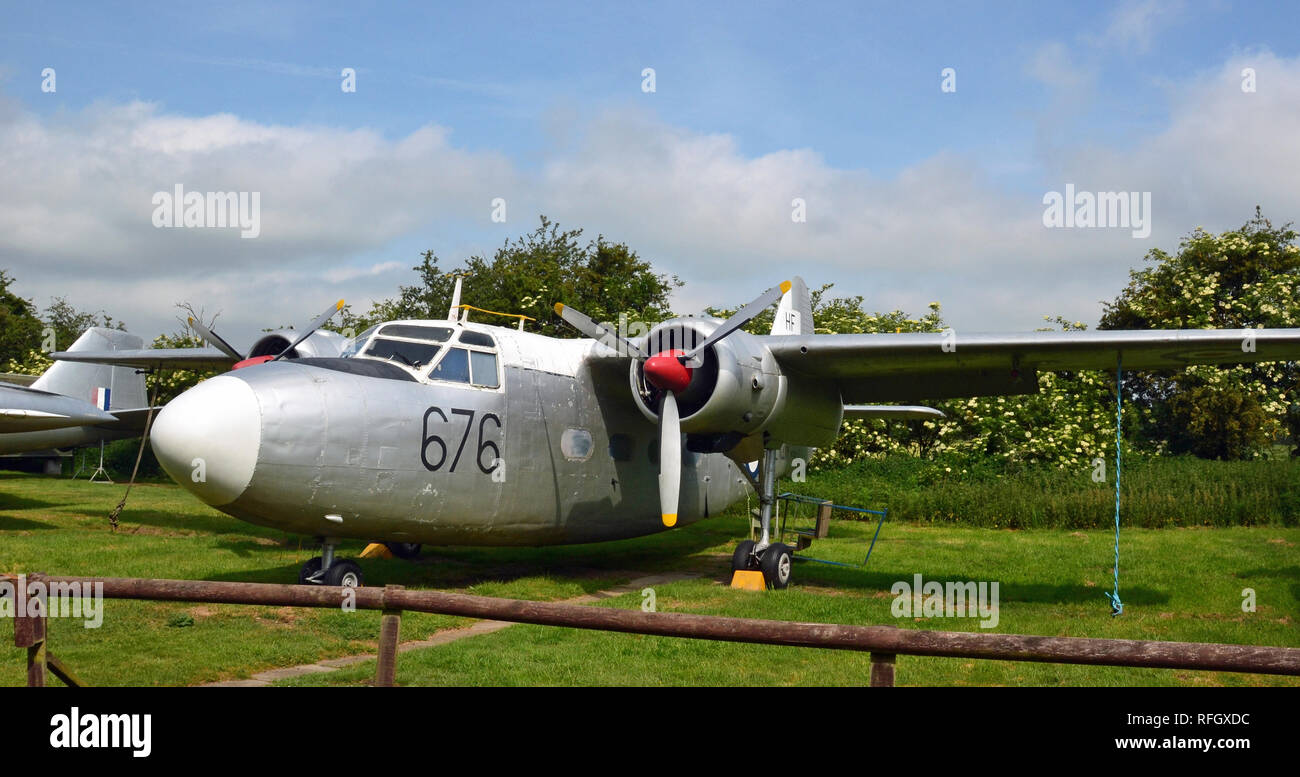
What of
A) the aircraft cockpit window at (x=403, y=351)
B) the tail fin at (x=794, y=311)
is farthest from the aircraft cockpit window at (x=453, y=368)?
the tail fin at (x=794, y=311)

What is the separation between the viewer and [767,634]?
193 inches

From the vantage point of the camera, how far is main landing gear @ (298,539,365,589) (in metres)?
11.0

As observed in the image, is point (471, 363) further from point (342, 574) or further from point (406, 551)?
point (406, 551)

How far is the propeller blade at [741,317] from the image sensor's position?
1230 centimetres

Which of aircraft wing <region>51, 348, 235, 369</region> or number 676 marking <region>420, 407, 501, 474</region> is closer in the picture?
number 676 marking <region>420, 407, 501, 474</region>

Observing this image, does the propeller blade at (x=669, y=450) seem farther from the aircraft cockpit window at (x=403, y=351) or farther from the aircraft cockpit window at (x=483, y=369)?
the aircraft cockpit window at (x=403, y=351)

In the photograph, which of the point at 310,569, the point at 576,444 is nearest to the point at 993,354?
the point at 576,444

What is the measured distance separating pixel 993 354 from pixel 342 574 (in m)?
8.85

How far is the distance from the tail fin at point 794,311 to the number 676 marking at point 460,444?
543 centimetres

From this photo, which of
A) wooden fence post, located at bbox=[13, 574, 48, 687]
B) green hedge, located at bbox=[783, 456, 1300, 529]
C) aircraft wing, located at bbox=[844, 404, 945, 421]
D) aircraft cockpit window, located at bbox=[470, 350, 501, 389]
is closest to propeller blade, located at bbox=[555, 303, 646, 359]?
aircraft cockpit window, located at bbox=[470, 350, 501, 389]

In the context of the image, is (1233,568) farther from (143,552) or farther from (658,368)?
(143,552)

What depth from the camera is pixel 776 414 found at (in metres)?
13.3

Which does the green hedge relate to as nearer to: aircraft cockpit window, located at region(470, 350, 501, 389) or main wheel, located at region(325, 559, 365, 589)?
aircraft cockpit window, located at region(470, 350, 501, 389)

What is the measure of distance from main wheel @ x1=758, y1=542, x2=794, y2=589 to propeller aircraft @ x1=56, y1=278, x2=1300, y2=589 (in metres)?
0.03
